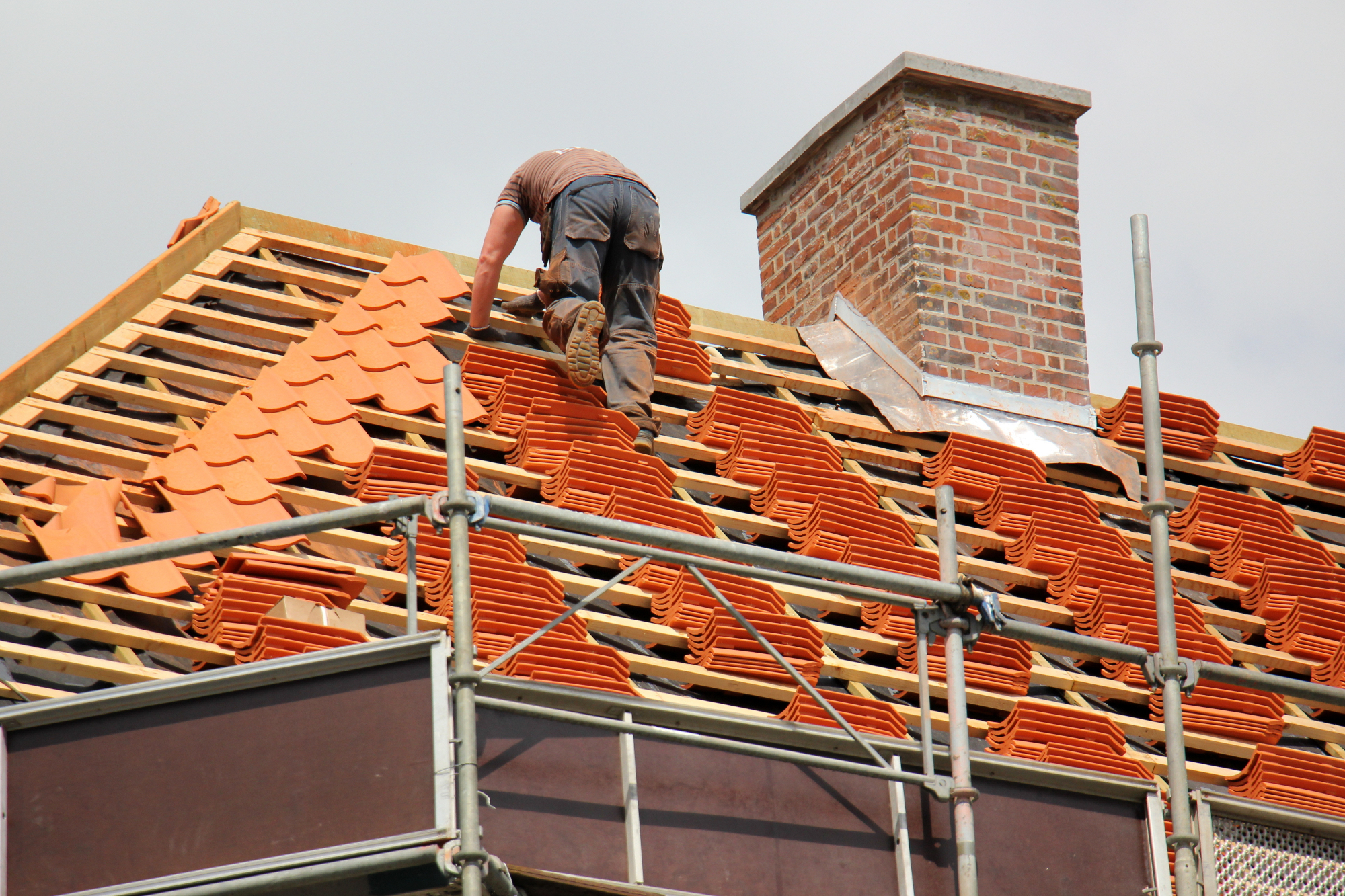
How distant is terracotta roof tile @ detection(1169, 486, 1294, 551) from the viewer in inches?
385

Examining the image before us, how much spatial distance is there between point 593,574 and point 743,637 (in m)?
0.70

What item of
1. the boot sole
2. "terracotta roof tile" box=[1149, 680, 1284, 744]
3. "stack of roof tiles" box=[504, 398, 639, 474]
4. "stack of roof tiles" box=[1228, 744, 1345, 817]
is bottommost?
"stack of roof tiles" box=[1228, 744, 1345, 817]

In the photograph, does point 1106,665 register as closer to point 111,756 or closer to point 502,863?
point 502,863

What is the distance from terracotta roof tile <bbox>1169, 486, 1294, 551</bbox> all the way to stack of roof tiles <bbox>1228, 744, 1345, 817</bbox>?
1.70m

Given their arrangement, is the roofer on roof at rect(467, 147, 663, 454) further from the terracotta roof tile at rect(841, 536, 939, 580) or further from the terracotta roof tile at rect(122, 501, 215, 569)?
the terracotta roof tile at rect(122, 501, 215, 569)

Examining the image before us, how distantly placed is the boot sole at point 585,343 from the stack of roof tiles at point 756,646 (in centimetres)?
148

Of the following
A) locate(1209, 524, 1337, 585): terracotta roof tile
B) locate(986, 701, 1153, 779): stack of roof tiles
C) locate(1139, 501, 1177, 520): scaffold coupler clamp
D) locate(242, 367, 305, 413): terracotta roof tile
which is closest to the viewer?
locate(1139, 501, 1177, 520): scaffold coupler clamp

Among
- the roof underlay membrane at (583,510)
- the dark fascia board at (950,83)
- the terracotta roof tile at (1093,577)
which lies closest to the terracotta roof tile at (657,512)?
the roof underlay membrane at (583,510)

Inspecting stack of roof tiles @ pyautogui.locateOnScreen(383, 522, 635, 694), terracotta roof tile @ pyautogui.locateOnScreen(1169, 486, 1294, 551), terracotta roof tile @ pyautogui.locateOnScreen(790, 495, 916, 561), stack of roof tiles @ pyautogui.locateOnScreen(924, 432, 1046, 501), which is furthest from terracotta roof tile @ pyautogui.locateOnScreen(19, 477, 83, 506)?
terracotta roof tile @ pyautogui.locateOnScreen(1169, 486, 1294, 551)

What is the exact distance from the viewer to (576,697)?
19.7ft

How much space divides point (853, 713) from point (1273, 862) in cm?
160

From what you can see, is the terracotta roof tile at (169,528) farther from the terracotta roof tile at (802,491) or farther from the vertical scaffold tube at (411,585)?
the terracotta roof tile at (802,491)

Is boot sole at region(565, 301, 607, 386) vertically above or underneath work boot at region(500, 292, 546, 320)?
underneath

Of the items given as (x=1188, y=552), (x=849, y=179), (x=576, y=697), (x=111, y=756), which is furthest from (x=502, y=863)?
(x=849, y=179)
